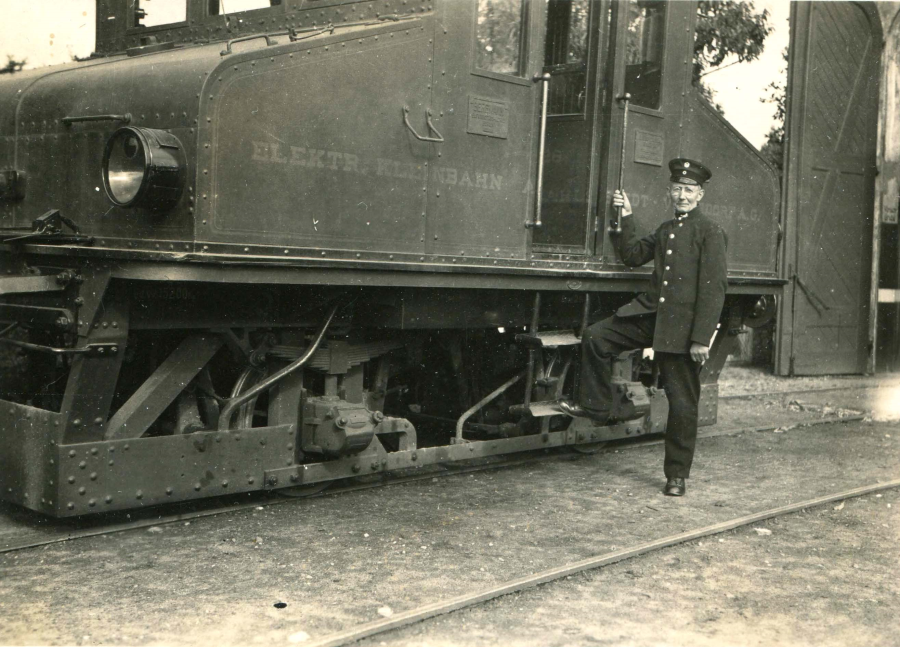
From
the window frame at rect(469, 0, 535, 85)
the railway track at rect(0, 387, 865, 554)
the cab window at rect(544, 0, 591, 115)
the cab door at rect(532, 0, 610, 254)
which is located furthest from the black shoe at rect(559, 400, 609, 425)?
the window frame at rect(469, 0, 535, 85)

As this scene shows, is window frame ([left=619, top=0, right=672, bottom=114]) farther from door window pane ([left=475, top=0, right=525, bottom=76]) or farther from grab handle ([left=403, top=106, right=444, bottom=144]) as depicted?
grab handle ([left=403, top=106, right=444, bottom=144])

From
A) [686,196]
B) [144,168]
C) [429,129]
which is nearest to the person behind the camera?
[144,168]

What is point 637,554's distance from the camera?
458 cm

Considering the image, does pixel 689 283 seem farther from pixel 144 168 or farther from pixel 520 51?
pixel 144 168

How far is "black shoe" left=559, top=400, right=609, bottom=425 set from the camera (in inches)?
245

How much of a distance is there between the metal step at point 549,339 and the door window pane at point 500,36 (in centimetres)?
149

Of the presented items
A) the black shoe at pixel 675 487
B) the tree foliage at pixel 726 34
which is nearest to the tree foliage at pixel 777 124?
the tree foliage at pixel 726 34

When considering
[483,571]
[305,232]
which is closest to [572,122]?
[305,232]

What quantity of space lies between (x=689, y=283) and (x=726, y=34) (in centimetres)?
629

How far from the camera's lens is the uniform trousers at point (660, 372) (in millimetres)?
5844

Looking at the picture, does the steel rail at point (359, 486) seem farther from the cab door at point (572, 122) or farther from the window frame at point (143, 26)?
the window frame at point (143, 26)

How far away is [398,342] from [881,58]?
884 cm

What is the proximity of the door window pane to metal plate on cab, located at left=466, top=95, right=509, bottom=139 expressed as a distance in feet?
0.59

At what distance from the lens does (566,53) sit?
673 centimetres
